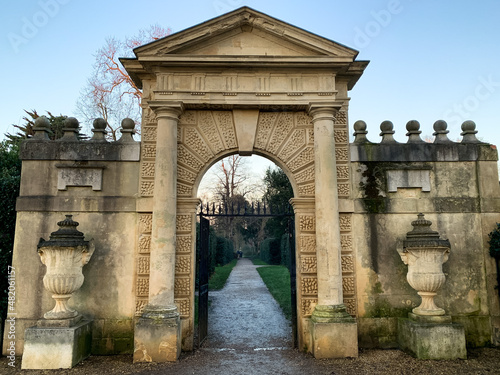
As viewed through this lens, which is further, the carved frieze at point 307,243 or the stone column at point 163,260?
the carved frieze at point 307,243

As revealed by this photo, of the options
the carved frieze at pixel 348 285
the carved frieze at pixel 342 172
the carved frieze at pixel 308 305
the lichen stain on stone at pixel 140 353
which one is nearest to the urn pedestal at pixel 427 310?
the carved frieze at pixel 348 285

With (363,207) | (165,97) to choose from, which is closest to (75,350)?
(165,97)

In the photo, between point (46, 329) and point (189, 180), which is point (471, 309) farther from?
point (46, 329)

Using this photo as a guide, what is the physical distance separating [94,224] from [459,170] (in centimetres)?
673

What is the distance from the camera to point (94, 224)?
601 centimetres

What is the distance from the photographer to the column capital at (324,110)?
5996 mm

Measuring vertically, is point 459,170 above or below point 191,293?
above

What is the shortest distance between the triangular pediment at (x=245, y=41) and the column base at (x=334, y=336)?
440cm

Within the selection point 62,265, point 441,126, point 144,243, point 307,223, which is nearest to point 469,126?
point 441,126

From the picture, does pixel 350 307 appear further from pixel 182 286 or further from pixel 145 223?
pixel 145 223

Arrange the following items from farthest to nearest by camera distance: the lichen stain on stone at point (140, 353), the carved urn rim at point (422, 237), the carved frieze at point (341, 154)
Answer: the carved frieze at point (341, 154) → the carved urn rim at point (422, 237) → the lichen stain on stone at point (140, 353)

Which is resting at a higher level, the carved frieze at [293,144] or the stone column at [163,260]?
the carved frieze at [293,144]

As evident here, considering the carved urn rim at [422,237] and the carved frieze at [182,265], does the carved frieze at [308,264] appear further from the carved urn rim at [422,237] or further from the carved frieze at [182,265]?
the carved frieze at [182,265]

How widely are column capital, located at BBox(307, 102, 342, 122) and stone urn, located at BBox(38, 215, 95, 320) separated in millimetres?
4428
